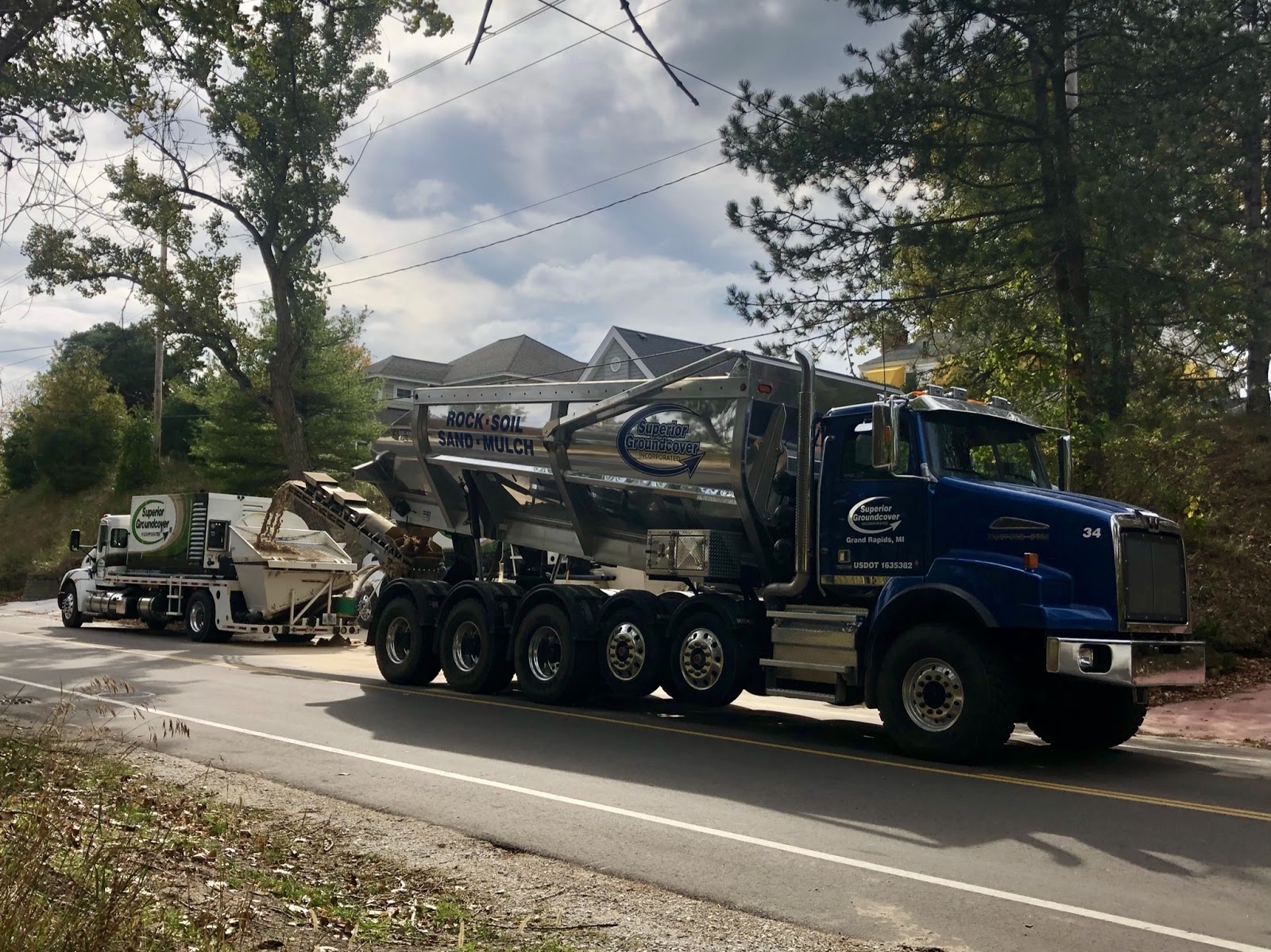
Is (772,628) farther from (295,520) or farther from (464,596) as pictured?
(295,520)

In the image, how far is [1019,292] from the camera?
1739 centimetres

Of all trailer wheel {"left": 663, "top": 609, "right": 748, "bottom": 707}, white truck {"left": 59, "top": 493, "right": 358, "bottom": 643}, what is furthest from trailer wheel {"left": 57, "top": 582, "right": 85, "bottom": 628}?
trailer wheel {"left": 663, "top": 609, "right": 748, "bottom": 707}

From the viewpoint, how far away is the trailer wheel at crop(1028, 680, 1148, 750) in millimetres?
10133

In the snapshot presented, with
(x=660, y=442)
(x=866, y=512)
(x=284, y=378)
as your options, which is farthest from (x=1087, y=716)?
(x=284, y=378)

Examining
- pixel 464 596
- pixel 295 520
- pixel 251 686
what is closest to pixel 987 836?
pixel 464 596

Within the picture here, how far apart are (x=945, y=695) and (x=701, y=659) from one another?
276cm

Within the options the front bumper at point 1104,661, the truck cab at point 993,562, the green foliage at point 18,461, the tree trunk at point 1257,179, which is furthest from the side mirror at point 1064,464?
the green foliage at point 18,461

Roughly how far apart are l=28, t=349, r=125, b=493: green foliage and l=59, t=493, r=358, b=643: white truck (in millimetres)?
24253

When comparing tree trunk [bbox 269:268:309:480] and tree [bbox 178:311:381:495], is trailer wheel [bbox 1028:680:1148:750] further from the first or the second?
tree [bbox 178:311:381:495]

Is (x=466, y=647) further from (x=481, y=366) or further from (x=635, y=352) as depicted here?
(x=481, y=366)

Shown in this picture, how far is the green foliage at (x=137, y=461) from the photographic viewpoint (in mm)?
42719

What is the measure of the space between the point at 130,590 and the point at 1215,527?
21593 mm

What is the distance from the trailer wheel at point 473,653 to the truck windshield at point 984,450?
5.81 m

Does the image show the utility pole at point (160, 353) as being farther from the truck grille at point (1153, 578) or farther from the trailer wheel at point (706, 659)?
the truck grille at point (1153, 578)
